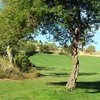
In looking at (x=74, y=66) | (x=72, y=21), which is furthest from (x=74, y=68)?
(x=72, y=21)

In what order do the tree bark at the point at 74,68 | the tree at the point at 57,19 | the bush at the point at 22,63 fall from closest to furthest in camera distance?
1. the tree at the point at 57,19
2. the tree bark at the point at 74,68
3. the bush at the point at 22,63

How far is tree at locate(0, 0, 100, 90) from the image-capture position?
83.3 feet

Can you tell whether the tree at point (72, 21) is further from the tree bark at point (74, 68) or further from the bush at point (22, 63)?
the bush at point (22, 63)

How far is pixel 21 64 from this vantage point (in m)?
43.7

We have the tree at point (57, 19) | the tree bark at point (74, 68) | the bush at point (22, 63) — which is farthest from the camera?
the bush at point (22, 63)

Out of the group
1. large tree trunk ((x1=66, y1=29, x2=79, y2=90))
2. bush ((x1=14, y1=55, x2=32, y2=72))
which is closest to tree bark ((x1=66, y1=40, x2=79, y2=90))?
large tree trunk ((x1=66, y1=29, x2=79, y2=90))

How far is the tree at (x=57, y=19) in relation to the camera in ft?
83.3

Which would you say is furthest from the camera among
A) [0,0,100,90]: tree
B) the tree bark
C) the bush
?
the bush

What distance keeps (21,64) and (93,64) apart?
36.4 m

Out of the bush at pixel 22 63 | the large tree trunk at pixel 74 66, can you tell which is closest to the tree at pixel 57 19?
the large tree trunk at pixel 74 66

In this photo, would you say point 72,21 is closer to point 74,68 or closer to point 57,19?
point 57,19

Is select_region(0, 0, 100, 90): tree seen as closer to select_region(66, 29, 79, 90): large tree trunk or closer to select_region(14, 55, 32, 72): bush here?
select_region(66, 29, 79, 90): large tree trunk

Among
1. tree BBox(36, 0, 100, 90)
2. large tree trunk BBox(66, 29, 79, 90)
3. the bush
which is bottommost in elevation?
the bush

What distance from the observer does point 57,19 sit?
26.1 m
